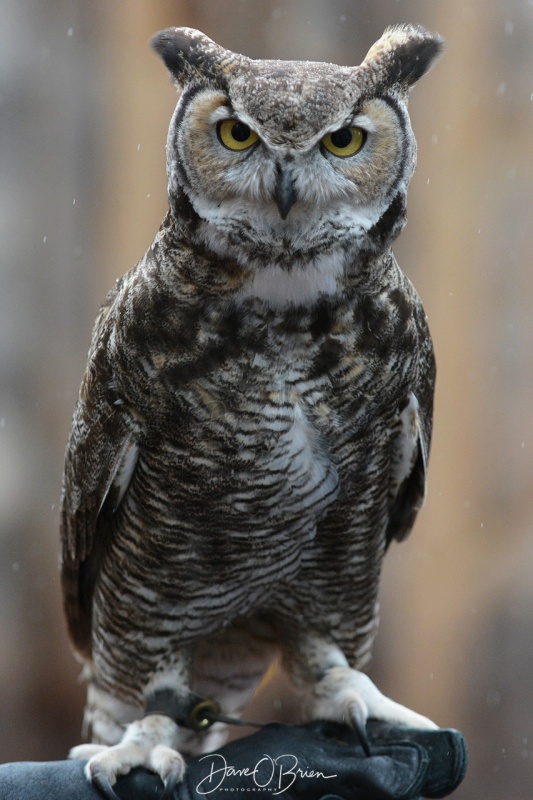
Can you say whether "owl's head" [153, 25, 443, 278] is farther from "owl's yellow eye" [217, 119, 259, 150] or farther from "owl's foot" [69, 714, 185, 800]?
"owl's foot" [69, 714, 185, 800]

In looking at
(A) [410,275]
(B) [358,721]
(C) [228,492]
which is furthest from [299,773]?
(A) [410,275]

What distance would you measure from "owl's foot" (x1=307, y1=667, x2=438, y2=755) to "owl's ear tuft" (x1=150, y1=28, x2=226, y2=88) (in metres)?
0.94

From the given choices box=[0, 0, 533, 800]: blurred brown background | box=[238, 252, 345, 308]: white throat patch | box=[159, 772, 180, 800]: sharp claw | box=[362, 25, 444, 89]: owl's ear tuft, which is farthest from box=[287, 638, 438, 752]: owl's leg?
box=[0, 0, 533, 800]: blurred brown background

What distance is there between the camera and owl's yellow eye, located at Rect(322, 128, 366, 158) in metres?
1.09

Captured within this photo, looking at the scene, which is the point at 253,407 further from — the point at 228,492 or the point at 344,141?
the point at 344,141

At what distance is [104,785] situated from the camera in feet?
4.15

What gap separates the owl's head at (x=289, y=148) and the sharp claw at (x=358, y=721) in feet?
2.33

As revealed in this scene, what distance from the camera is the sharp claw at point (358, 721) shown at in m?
1.37

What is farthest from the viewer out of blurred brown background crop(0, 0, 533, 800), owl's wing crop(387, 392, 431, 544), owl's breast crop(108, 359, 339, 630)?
blurred brown background crop(0, 0, 533, 800)

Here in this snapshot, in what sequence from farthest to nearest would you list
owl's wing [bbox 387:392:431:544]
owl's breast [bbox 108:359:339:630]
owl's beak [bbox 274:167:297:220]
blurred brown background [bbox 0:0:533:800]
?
blurred brown background [bbox 0:0:533:800], owl's wing [bbox 387:392:431:544], owl's breast [bbox 108:359:339:630], owl's beak [bbox 274:167:297:220]

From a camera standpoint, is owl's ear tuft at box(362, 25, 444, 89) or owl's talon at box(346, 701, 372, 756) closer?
owl's ear tuft at box(362, 25, 444, 89)

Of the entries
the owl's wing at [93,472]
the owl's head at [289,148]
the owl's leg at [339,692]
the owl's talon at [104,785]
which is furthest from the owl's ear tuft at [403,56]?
the owl's talon at [104,785]

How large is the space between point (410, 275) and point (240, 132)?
165cm

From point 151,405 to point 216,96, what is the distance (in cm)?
41
